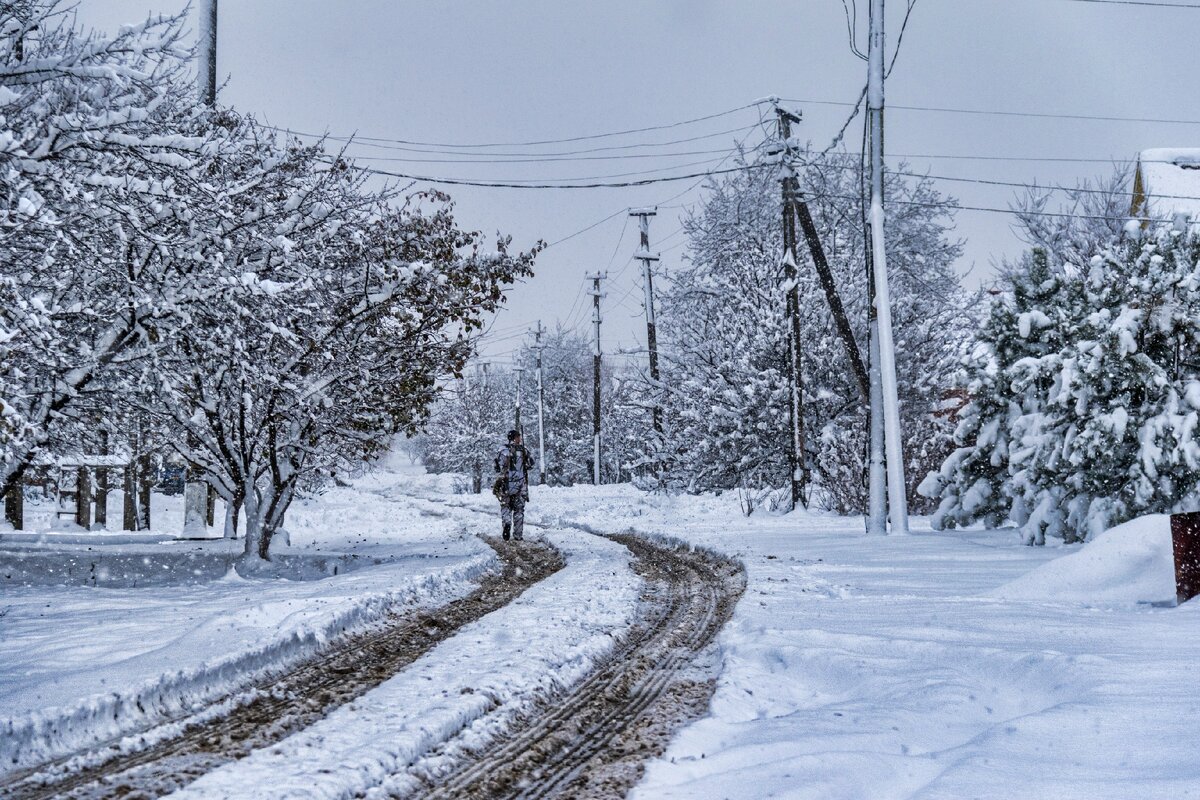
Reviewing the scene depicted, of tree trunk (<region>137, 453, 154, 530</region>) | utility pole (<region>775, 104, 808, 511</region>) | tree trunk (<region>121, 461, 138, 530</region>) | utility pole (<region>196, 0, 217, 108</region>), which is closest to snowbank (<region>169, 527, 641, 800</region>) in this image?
utility pole (<region>196, 0, 217, 108</region>)

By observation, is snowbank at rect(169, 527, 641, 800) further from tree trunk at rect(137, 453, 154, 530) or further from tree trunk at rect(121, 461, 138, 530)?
tree trunk at rect(121, 461, 138, 530)

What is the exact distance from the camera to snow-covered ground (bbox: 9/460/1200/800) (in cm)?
358

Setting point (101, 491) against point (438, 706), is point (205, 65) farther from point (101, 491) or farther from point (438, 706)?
point (438, 706)

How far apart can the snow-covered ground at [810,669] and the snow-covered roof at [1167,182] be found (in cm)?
2769

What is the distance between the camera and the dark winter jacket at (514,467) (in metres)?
16.3

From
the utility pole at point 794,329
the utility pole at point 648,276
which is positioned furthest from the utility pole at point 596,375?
the utility pole at point 794,329

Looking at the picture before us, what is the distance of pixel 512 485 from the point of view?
53.4ft

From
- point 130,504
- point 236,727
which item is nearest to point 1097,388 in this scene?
point 236,727

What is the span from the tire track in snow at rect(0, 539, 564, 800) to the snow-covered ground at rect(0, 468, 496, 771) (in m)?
0.26

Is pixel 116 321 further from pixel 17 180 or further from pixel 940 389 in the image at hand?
pixel 940 389

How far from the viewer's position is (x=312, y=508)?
3091 cm

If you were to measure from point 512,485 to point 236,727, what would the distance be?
11838 millimetres

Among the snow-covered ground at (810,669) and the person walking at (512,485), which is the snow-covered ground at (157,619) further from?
the person walking at (512,485)

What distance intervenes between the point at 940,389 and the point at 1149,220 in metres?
13.6
